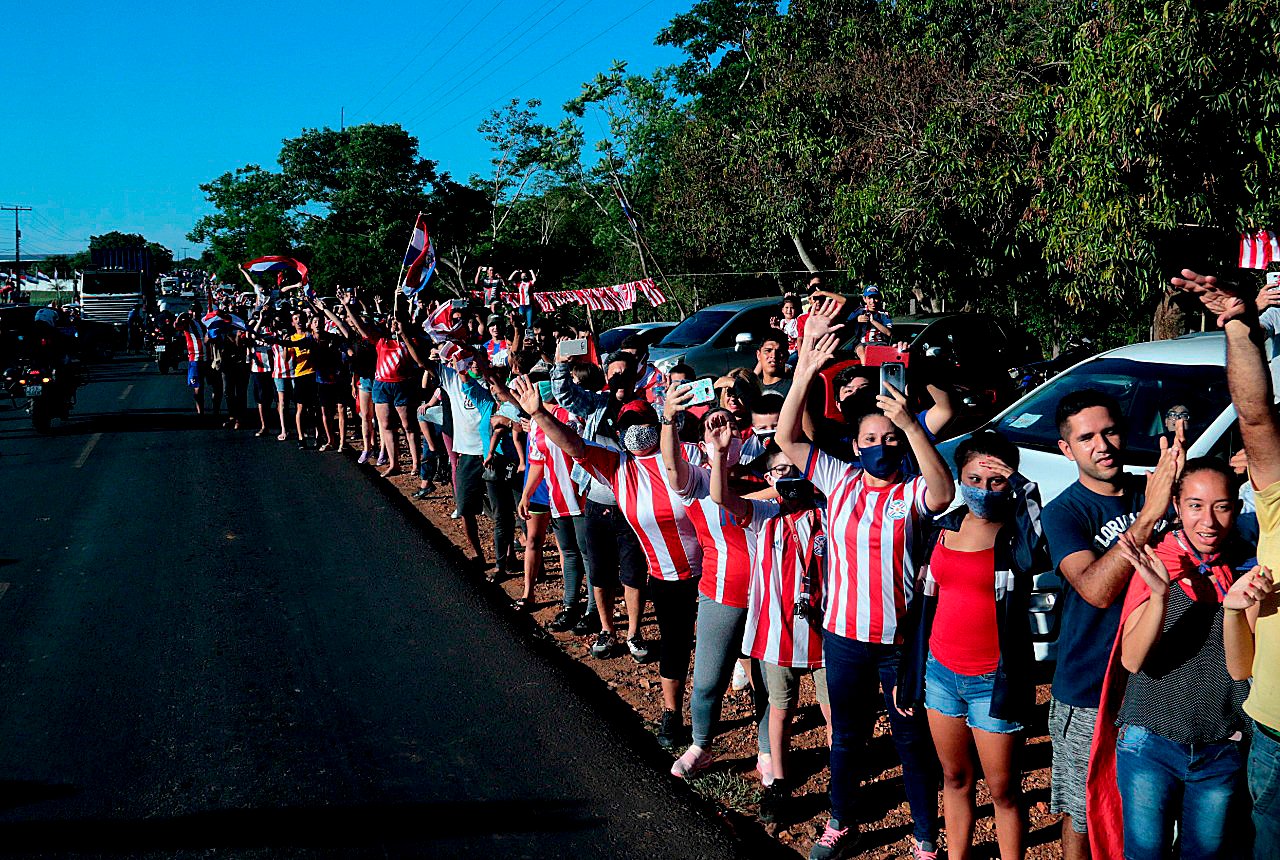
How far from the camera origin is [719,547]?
189 inches

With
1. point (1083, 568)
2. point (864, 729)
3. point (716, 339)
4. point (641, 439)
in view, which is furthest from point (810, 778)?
point (716, 339)

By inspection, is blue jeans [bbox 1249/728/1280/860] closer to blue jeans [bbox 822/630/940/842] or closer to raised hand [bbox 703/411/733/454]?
blue jeans [bbox 822/630/940/842]

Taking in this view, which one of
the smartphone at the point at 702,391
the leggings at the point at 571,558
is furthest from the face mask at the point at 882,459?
the leggings at the point at 571,558

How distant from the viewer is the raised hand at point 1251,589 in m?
2.77

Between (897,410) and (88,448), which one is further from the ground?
(897,410)

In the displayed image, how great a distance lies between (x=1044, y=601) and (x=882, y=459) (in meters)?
1.76

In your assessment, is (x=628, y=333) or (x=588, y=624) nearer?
(x=588, y=624)

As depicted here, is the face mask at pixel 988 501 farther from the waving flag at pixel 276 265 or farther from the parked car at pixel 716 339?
the waving flag at pixel 276 265

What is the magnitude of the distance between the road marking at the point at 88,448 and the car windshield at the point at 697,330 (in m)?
8.90

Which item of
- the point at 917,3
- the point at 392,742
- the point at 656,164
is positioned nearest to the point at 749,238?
the point at 917,3

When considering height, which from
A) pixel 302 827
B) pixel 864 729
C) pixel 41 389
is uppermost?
pixel 41 389

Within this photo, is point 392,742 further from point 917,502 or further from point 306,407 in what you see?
point 306,407

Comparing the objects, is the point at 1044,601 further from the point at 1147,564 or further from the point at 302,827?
the point at 302,827

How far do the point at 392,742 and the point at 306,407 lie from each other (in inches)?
433
